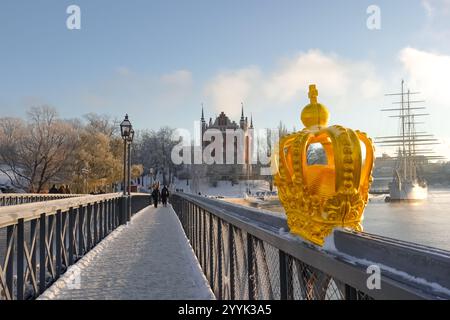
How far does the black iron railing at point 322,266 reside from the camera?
5.32ft

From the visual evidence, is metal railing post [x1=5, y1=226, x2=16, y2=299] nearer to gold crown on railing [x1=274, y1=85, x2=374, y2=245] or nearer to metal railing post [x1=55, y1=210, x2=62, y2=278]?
metal railing post [x1=55, y1=210, x2=62, y2=278]

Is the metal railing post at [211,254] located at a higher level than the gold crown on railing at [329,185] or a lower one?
lower

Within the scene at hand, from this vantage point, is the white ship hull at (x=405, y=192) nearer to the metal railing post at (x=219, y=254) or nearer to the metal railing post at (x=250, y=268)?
the metal railing post at (x=219, y=254)

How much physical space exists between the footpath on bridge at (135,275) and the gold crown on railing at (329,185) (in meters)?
3.03

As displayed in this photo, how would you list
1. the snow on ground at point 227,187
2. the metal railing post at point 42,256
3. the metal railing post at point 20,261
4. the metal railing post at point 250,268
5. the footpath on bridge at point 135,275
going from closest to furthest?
the metal railing post at point 250,268 → the metal railing post at point 20,261 → the metal railing post at point 42,256 → the footpath on bridge at point 135,275 → the snow on ground at point 227,187

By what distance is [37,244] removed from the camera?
672 cm

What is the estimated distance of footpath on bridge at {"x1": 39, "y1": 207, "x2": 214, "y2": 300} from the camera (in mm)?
6152

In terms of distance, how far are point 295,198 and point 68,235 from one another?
5809 mm

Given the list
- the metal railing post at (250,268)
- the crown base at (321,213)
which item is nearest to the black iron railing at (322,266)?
the metal railing post at (250,268)

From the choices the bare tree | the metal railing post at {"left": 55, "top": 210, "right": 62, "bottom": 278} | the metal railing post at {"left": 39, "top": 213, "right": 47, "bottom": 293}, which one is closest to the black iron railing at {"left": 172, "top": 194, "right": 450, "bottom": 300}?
the metal railing post at {"left": 39, "top": 213, "right": 47, "bottom": 293}

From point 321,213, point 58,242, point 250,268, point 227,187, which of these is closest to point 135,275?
point 58,242

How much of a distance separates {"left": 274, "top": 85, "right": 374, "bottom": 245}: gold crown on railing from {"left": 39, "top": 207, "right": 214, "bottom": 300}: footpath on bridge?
3.03 metres
